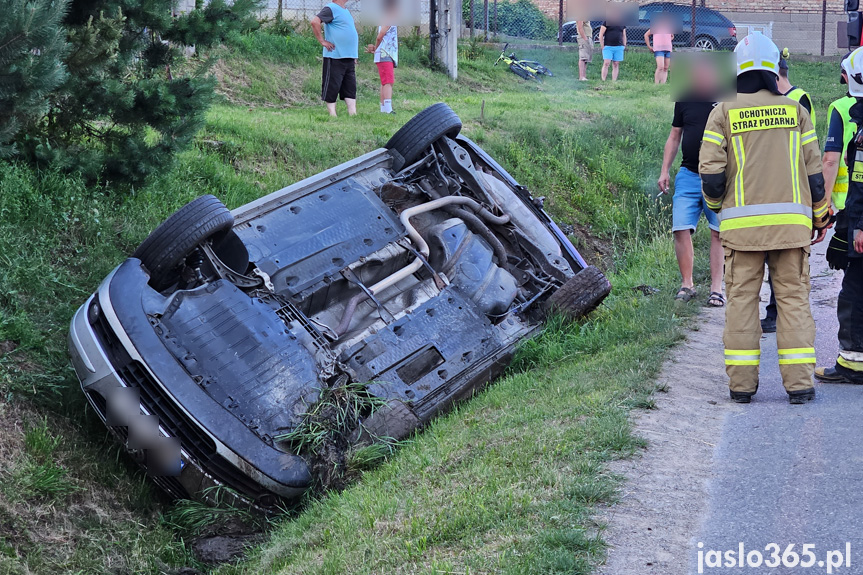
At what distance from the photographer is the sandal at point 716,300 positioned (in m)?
7.27

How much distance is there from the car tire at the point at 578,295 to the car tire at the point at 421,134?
1360 millimetres

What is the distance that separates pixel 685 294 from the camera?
7.40 m

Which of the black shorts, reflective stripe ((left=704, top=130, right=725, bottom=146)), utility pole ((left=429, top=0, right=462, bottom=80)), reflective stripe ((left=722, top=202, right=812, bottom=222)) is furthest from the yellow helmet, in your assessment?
utility pole ((left=429, top=0, right=462, bottom=80))

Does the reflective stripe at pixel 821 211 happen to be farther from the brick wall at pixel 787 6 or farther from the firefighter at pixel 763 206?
the brick wall at pixel 787 6

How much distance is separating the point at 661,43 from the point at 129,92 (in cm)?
1397

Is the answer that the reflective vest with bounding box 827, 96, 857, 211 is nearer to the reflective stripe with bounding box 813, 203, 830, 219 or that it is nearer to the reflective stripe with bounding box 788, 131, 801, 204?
the reflective stripe with bounding box 813, 203, 830, 219

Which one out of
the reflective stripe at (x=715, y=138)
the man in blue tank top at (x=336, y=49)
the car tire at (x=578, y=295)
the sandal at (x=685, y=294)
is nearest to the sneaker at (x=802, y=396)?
the reflective stripe at (x=715, y=138)

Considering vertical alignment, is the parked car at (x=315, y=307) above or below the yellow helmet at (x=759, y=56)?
below

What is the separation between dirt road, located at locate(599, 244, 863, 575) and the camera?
3.42 m

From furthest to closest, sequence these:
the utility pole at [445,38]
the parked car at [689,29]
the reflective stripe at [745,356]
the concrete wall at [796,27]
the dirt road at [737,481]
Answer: the concrete wall at [796,27] → the parked car at [689,29] → the utility pole at [445,38] → the reflective stripe at [745,356] → the dirt road at [737,481]

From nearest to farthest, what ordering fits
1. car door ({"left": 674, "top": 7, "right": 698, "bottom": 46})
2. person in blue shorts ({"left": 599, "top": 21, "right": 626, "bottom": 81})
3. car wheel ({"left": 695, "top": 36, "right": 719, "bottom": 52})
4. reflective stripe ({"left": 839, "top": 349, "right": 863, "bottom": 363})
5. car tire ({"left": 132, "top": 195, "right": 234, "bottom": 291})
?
1. car tire ({"left": 132, "top": 195, "right": 234, "bottom": 291})
2. reflective stripe ({"left": 839, "top": 349, "right": 863, "bottom": 363})
3. person in blue shorts ({"left": 599, "top": 21, "right": 626, "bottom": 81})
4. car wheel ({"left": 695, "top": 36, "right": 719, "bottom": 52})
5. car door ({"left": 674, "top": 7, "right": 698, "bottom": 46})

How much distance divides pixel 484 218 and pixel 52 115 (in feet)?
10.7

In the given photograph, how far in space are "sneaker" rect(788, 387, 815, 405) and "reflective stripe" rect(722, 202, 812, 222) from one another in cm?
92

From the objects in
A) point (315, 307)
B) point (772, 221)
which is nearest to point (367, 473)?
point (315, 307)
